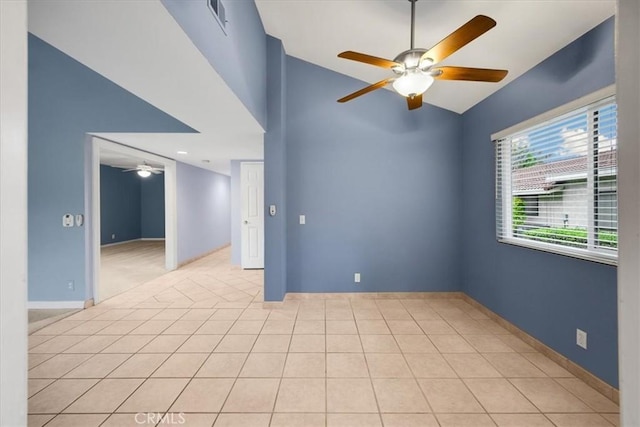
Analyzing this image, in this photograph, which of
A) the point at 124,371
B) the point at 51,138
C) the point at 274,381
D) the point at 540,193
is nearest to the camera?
the point at 274,381

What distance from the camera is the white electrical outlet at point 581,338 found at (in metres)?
2.05

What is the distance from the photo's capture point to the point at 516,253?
2762mm

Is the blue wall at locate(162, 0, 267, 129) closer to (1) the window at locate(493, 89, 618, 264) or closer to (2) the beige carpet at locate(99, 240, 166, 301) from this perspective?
(1) the window at locate(493, 89, 618, 264)

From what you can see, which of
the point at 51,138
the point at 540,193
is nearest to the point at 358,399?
the point at 540,193

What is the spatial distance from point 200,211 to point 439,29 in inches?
227

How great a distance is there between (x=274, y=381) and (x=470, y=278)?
9.12ft

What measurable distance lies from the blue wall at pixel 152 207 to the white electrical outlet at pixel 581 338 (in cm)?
1088

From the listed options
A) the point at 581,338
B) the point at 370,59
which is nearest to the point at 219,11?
the point at 370,59

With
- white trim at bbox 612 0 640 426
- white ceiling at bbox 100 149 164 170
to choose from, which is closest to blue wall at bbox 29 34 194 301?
white ceiling at bbox 100 149 164 170

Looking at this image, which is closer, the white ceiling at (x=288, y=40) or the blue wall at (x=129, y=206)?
the white ceiling at (x=288, y=40)

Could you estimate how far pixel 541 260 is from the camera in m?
2.46

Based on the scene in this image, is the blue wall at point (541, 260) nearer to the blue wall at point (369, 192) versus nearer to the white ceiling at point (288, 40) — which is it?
the white ceiling at point (288, 40)

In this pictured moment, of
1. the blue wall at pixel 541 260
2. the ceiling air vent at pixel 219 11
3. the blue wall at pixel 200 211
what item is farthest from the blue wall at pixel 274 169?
the blue wall at pixel 200 211
